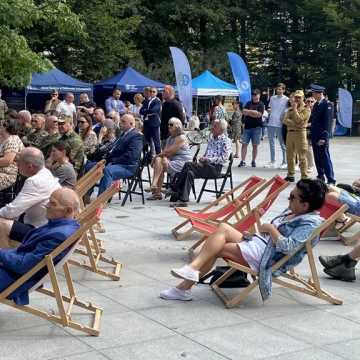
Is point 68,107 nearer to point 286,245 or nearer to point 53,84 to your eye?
point 53,84

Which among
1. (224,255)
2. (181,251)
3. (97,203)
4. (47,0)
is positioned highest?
(47,0)

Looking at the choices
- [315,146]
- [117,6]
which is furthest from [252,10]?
[315,146]

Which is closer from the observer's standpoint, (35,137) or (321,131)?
(35,137)

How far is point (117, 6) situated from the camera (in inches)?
1271

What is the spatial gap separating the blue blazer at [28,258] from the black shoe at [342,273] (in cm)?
267

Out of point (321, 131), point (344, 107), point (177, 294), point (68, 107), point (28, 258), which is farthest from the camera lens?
point (344, 107)

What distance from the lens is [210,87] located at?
28.8 metres

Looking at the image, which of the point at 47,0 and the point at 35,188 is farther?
the point at 47,0

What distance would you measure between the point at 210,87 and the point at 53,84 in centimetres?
765

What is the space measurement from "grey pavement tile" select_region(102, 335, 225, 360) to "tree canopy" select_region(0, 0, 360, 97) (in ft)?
80.6

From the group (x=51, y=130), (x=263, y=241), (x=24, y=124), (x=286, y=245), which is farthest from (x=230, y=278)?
(x=24, y=124)

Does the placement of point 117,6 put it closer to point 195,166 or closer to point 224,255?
point 195,166

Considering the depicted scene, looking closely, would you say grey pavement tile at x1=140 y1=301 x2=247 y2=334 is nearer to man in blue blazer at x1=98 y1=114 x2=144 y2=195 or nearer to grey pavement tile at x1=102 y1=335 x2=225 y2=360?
grey pavement tile at x1=102 y1=335 x2=225 y2=360

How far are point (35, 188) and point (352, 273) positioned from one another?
2.87 meters
